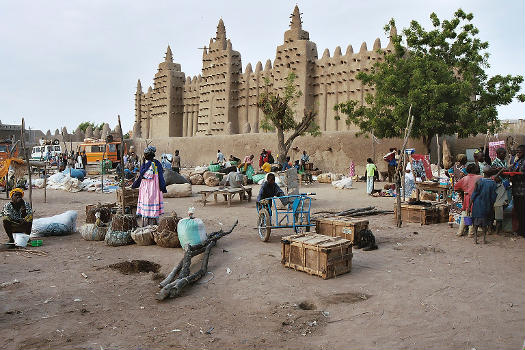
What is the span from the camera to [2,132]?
45781mm

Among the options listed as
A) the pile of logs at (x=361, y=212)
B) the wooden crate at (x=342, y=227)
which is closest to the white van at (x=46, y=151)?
the pile of logs at (x=361, y=212)

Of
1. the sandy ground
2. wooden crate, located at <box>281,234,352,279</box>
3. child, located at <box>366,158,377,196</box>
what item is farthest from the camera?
child, located at <box>366,158,377,196</box>

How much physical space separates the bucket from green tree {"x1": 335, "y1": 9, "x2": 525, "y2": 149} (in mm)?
13799

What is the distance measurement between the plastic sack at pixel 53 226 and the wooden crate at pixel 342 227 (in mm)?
5563

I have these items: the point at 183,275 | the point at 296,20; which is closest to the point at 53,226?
the point at 183,275

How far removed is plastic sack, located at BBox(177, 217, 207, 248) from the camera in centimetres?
757

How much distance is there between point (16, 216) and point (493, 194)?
928 centimetres

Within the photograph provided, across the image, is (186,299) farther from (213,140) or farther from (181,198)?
(213,140)

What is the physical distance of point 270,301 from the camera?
5.35 metres

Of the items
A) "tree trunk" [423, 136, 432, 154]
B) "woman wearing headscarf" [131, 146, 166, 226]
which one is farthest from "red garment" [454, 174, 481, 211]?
"tree trunk" [423, 136, 432, 154]

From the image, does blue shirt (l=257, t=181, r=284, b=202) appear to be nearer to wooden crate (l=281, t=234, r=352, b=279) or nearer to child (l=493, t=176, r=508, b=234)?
wooden crate (l=281, t=234, r=352, b=279)

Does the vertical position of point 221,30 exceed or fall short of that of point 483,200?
it exceeds it

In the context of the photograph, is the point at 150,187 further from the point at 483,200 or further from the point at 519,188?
the point at 519,188

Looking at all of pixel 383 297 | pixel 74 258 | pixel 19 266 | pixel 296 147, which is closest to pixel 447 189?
pixel 383 297
